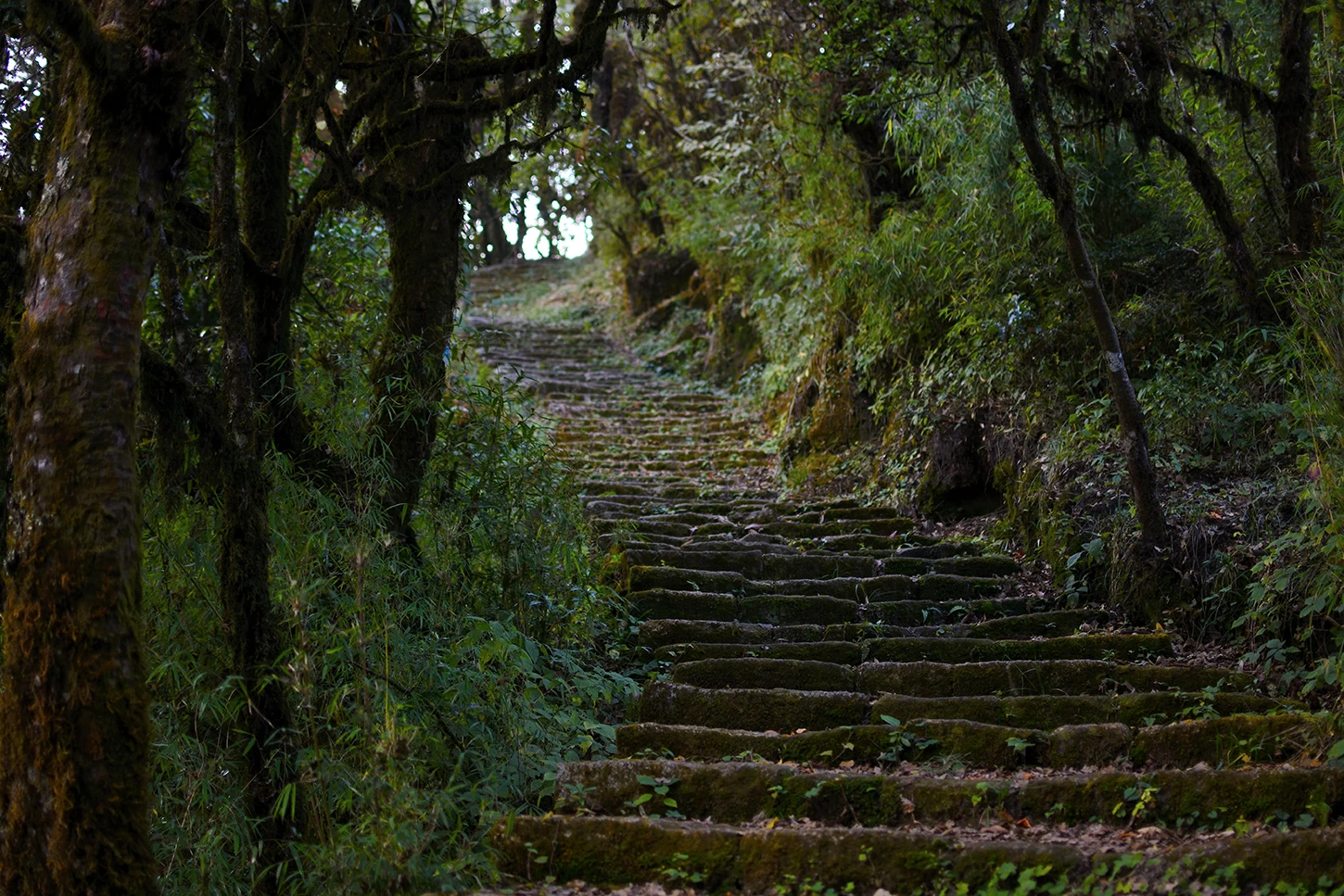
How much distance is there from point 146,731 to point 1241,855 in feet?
10.7

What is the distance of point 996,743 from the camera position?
13.4 ft

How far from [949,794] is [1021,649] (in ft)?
5.96

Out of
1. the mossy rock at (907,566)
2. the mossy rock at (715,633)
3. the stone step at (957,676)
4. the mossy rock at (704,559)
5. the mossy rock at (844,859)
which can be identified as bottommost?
the mossy rock at (844,859)

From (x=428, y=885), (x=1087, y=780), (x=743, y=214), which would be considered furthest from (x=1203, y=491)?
(x=743, y=214)

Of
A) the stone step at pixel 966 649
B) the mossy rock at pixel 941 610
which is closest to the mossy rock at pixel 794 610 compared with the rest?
the mossy rock at pixel 941 610

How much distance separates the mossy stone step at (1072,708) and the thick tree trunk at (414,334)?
2493 mm

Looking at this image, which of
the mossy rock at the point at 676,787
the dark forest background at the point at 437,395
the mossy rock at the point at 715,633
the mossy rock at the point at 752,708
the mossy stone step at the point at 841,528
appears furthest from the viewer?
the mossy stone step at the point at 841,528

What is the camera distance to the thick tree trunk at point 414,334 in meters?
4.78

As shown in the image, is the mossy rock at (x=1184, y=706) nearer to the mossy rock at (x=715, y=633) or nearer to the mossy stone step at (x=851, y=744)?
Result: the mossy stone step at (x=851, y=744)

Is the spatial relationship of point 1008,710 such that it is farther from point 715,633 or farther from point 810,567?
point 810,567

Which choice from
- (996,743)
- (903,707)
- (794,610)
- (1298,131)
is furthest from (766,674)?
(1298,131)

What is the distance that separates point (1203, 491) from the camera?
18.5 ft

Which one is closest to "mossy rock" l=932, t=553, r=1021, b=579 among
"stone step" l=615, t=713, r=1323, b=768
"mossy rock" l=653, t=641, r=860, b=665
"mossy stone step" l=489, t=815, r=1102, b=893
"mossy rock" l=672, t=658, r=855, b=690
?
"mossy rock" l=653, t=641, r=860, b=665

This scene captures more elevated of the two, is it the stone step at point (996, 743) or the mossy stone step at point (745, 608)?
the mossy stone step at point (745, 608)
